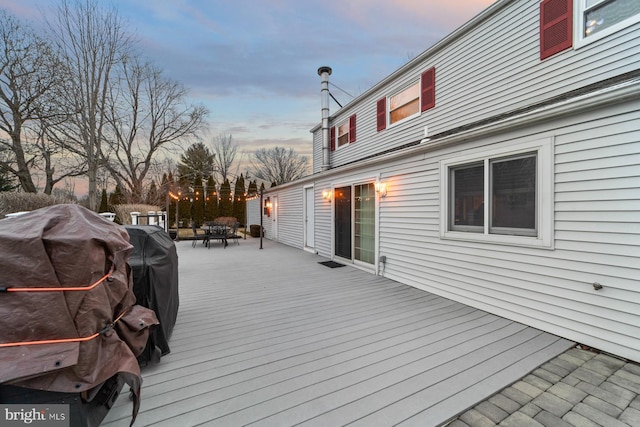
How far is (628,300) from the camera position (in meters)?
2.54

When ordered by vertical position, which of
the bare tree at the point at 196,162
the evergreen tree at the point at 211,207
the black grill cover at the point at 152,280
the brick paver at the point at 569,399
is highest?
the bare tree at the point at 196,162

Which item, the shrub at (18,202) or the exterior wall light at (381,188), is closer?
the exterior wall light at (381,188)

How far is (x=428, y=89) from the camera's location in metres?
5.79

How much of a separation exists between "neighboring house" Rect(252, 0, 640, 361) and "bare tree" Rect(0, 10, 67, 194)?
12251 millimetres

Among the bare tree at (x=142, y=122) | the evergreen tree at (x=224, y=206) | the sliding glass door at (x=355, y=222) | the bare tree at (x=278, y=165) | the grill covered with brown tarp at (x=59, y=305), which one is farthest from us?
the bare tree at (x=278, y=165)

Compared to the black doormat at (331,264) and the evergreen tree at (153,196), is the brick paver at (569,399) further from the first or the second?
the evergreen tree at (153,196)

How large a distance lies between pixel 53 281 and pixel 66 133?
46.2ft

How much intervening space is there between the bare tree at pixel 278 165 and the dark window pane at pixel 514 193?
23280 millimetres

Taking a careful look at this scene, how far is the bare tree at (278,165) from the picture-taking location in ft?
86.3

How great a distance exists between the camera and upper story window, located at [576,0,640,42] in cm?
329

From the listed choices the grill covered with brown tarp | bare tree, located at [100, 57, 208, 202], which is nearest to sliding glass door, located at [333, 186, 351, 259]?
the grill covered with brown tarp

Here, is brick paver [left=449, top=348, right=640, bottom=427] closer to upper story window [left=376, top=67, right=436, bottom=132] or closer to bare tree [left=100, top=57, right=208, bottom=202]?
upper story window [left=376, top=67, right=436, bottom=132]

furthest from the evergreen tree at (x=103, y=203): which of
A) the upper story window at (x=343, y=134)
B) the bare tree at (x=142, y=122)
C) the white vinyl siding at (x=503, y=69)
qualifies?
the white vinyl siding at (x=503, y=69)

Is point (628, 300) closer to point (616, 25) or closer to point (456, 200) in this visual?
point (456, 200)
